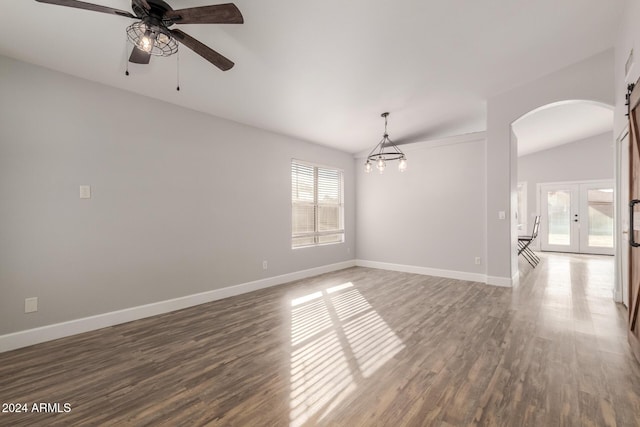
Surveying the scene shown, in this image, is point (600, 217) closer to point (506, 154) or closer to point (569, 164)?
point (569, 164)

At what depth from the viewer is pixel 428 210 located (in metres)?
5.50

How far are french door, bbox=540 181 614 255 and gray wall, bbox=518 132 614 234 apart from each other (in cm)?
22

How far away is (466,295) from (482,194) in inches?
71.7

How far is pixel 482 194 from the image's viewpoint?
16.2 ft

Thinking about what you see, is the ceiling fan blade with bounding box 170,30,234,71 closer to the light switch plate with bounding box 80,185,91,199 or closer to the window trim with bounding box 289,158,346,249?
the light switch plate with bounding box 80,185,91,199

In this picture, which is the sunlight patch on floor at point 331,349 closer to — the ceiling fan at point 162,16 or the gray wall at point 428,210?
the gray wall at point 428,210

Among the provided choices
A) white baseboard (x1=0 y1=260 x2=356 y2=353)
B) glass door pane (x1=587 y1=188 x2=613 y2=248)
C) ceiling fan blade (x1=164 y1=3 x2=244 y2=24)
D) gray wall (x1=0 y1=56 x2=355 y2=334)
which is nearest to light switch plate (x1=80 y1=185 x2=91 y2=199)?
gray wall (x1=0 y1=56 x2=355 y2=334)

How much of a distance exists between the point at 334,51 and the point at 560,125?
617 cm

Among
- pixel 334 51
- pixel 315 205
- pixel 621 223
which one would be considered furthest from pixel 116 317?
pixel 621 223

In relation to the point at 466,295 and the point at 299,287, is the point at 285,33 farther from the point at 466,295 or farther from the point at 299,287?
the point at 466,295

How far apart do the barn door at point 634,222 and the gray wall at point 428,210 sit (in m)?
2.26

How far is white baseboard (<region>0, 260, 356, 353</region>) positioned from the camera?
104 inches

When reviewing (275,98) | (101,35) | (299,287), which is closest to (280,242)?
(299,287)

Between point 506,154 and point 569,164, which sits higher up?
point 569,164
